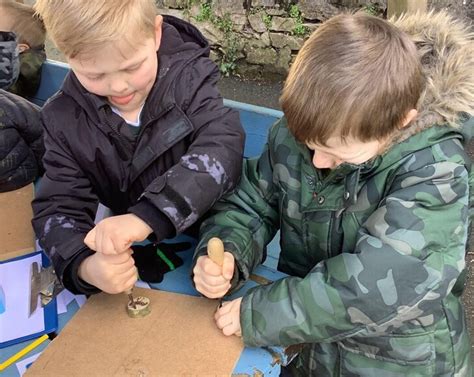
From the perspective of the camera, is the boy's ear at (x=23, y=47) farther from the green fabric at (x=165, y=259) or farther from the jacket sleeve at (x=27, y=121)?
the green fabric at (x=165, y=259)

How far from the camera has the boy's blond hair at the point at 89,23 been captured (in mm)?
1162

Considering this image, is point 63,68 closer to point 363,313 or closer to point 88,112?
point 88,112

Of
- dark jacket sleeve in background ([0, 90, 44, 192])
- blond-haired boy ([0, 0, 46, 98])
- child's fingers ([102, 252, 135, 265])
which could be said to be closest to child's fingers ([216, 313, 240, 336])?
child's fingers ([102, 252, 135, 265])

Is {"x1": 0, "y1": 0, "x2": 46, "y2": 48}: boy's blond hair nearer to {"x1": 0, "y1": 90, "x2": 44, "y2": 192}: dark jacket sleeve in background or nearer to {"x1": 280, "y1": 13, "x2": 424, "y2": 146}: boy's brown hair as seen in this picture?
{"x1": 0, "y1": 90, "x2": 44, "y2": 192}: dark jacket sleeve in background

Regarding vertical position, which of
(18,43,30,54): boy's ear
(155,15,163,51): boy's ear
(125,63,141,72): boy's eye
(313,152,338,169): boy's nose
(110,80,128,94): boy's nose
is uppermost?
(155,15,163,51): boy's ear

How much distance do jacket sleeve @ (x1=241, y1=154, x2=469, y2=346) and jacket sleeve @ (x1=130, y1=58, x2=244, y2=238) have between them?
0.84 ft

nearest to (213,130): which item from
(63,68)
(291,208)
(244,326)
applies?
(291,208)

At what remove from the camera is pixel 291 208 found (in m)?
1.32

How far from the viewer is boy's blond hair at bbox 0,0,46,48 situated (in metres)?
2.43

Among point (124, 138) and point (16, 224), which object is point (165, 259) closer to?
point (124, 138)

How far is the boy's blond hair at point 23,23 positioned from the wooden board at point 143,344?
1575 mm

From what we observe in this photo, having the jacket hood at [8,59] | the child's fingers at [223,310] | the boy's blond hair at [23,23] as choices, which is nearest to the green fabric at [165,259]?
the child's fingers at [223,310]

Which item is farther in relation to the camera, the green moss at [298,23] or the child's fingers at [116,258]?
the green moss at [298,23]

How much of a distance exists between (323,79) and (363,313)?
435 mm
